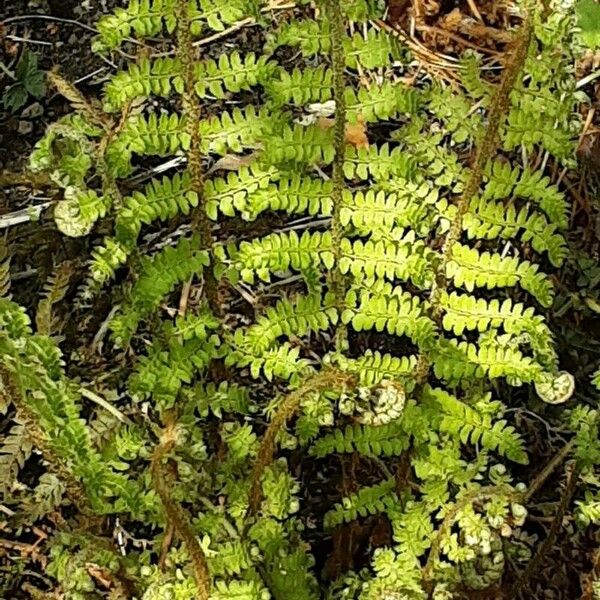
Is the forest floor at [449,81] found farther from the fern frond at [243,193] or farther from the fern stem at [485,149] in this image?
the fern frond at [243,193]

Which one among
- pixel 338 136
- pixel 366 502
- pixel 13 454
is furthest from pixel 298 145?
pixel 13 454

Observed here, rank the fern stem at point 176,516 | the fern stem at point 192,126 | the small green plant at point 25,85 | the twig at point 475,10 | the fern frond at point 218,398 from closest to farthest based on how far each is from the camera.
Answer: the fern stem at point 176,516
the fern stem at point 192,126
the fern frond at point 218,398
the small green plant at point 25,85
the twig at point 475,10

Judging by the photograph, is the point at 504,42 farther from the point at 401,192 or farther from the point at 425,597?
the point at 425,597

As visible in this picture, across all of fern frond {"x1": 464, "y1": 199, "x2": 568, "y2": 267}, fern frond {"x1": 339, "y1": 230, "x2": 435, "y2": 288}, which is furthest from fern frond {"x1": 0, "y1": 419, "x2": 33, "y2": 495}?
fern frond {"x1": 464, "y1": 199, "x2": 568, "y2": 267}

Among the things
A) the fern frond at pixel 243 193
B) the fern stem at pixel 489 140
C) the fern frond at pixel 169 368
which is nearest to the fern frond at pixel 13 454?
the fern frond at pixel 169 368

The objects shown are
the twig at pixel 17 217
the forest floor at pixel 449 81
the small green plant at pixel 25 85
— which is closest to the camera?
the forest floor at pixel 449 81

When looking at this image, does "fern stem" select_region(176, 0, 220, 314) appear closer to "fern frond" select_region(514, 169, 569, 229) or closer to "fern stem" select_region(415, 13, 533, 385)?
"fern stem" select_region(415, 13, 533, 385)
